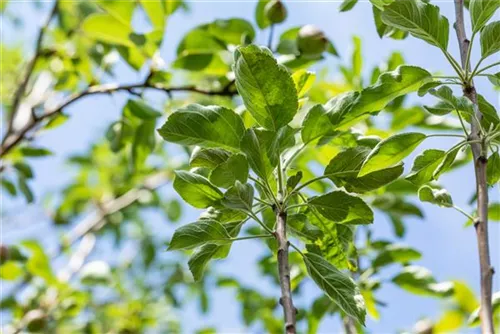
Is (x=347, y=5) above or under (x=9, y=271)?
above

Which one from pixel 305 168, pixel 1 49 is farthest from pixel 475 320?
pixel 1 49

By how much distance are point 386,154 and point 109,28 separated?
3.97ft

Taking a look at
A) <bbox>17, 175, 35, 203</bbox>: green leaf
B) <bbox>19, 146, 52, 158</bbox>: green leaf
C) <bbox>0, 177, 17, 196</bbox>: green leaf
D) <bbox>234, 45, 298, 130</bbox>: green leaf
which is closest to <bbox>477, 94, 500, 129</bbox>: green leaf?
<bbox>234, 45, 298, 130</bbox>: green leaf

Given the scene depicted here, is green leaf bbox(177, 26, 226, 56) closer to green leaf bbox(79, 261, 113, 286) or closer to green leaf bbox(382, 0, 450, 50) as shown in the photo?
green leaf bbox(382, 0, 450, 50)

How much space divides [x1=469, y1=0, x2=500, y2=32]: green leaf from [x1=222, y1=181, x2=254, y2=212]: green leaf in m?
0.40

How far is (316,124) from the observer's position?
96cm

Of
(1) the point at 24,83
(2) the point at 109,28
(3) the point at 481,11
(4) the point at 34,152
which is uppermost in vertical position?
(3) the point at 481,11

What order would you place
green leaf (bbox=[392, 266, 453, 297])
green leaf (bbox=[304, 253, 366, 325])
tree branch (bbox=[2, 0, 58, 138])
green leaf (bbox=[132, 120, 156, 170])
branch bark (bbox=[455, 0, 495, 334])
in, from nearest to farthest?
branch bark (bbox=[455, 0, 495, 334]) → green leaf (bbox=[304, 253, 366, 325]) → green leaf (bbox=[392, 266, 453, 297]) → green leaf (bbox=[132, 120, 156, 170]) → tree branch (bbox=[2, 0, 58, 138])

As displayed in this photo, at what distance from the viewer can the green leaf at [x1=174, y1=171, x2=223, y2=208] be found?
3.08 feet

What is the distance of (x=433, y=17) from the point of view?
95 centimetres

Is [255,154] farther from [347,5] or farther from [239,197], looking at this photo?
[347,5]

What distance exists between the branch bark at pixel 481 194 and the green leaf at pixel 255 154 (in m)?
0.27

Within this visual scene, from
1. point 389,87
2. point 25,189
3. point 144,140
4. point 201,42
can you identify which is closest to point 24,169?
point 25,189

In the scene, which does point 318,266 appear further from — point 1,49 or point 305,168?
point 1,49
